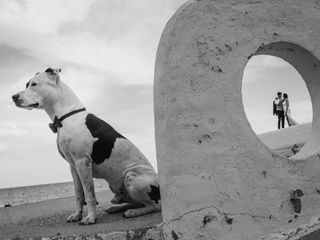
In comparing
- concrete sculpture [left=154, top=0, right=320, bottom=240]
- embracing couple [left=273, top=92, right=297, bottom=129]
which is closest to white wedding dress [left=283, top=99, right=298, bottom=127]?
embracing couple [left=273, top=92, right=297, bottom=129]

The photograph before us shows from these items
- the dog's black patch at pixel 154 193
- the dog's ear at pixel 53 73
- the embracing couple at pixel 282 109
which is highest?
the embracing couple at pixel 282 109

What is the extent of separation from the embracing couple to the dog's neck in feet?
32.3

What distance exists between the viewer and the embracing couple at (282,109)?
13148mm

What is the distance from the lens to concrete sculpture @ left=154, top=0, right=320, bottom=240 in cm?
366

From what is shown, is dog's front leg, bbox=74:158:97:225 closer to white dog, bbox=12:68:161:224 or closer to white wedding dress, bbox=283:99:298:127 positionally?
white dog, bbox=12:68:161:224

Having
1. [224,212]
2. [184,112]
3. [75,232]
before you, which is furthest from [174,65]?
[75,232]

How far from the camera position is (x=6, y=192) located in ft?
31.6

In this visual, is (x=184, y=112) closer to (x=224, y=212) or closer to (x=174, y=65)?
(x=174, y=65)

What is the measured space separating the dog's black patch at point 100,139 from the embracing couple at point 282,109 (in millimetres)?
9741

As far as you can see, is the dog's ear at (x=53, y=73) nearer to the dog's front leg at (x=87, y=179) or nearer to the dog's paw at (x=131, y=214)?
the dog's front leg at (x=87, y=179)

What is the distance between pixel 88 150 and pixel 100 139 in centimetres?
18

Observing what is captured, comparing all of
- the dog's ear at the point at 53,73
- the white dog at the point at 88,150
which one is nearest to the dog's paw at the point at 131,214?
the white dog at the point at 88,150

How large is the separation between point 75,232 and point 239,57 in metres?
2.29

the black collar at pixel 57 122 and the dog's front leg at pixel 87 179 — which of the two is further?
the black collar at pixel 57 122
